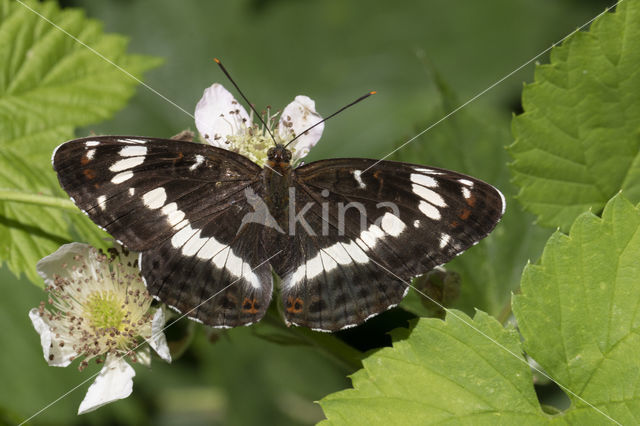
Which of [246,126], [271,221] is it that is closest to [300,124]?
[246,126]

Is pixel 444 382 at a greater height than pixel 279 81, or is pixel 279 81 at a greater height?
pixel 279 81

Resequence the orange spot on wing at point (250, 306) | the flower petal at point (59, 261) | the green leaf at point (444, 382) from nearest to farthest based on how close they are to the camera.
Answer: the green leaf at point (444, 382)
the orange spot on wing at point (250, 306)
the flower petal at point (59, 261)

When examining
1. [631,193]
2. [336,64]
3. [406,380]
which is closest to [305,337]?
[406,380]

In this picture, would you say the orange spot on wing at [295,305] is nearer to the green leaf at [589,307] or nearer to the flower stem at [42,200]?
the green leaf at [589,307]

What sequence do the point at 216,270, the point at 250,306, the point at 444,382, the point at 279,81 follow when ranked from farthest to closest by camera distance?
the point at 279,81 → the point at 216,270 → the point at 250,306 → the point at 444,382

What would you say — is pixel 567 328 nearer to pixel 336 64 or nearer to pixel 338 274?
pixel 338 274

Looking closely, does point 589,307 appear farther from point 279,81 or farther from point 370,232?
point 279,81

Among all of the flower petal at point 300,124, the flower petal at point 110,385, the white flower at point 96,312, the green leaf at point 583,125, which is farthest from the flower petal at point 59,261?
the green leaf at point 583,125
